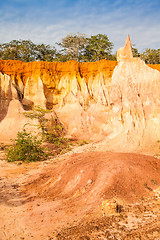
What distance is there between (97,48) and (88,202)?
27524 mm

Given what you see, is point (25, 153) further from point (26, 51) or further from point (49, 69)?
point (26, 51)

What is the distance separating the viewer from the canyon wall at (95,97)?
407 inches

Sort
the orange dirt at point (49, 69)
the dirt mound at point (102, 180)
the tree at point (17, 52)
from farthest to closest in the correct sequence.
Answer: the tree at point (17, 52) → the orange dirt at point (49, 69) → the dirt mound at point (102, 180)

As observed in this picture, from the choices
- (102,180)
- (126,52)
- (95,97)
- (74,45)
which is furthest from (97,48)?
(102,180)

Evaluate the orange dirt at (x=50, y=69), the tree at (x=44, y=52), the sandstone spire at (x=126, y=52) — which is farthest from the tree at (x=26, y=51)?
the sandstone spire at (x=126, y=52)

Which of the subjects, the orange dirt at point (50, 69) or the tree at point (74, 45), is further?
A: the tree at point (74, 45)

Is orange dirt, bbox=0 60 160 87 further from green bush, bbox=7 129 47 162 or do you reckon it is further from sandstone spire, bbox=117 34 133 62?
green bush, bbox=7 129 47 162

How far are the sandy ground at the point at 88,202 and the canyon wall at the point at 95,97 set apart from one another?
4.20m

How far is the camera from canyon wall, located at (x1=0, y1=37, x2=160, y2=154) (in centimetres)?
1033

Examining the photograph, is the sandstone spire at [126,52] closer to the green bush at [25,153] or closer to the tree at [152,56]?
the green bush at [25,153]

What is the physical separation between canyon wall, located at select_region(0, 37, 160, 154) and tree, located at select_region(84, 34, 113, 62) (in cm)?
910

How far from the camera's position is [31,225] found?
165 inches

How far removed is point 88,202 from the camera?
463cm

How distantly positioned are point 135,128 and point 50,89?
11.3 meters
